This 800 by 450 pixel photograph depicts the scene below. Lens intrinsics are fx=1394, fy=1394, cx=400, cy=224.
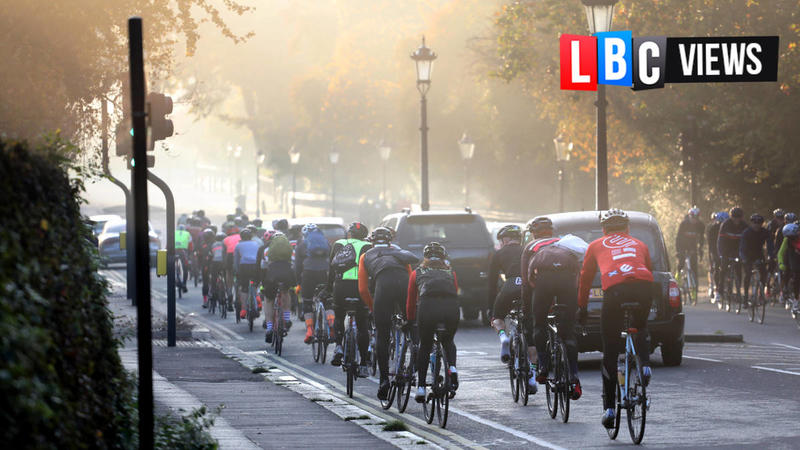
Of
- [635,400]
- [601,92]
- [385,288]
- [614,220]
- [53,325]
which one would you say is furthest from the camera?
[601,92]

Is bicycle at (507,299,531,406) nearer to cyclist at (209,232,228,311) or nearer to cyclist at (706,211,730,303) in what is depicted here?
cyclist at (706,211,730,303)

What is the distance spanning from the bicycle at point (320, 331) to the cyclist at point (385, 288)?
14.5 ft

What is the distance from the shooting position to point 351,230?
49.7 ft

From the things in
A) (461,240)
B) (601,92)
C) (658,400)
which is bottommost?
(658,400)

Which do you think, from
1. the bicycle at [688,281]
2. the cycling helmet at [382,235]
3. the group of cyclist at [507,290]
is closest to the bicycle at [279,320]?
the group of cyclist at [507,290]

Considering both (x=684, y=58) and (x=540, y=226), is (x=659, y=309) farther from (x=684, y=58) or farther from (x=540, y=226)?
(x=684, y=58)

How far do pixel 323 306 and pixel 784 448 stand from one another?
28.0ft

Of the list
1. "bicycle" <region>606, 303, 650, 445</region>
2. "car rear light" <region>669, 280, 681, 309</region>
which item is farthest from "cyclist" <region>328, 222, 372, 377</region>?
"bicycle" <region>606, 303, 650, 445</region>

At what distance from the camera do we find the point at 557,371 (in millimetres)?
12000

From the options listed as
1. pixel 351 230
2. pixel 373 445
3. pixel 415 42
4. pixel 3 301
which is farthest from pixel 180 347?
pixel 415 42

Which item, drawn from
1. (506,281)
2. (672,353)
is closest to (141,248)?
(506,281)

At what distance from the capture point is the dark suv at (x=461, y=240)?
22.5m

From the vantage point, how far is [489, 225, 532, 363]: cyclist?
1375 cm

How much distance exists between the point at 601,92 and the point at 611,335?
1066cm
